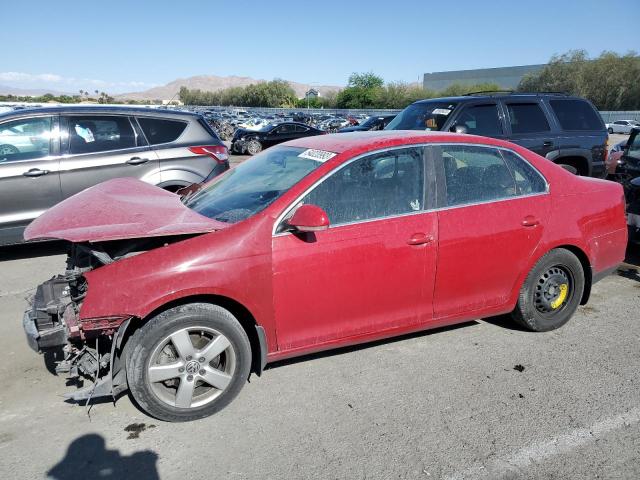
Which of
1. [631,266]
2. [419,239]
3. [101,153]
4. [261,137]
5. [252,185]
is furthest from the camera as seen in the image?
[261,137]

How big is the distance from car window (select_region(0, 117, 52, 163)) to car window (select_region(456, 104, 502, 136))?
559 cm

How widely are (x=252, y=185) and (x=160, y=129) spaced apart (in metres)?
3.42

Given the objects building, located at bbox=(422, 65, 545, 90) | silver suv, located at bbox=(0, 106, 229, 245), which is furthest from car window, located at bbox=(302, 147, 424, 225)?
building, located at bbox=(422, 65, 545, 90)

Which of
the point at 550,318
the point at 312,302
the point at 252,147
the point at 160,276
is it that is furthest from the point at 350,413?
the point at 252,147

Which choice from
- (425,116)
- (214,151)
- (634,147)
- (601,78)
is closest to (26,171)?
(214,151)

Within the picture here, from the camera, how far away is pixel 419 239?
344 centimetres

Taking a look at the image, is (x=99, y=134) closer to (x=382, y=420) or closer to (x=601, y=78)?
(x=382, y=420)

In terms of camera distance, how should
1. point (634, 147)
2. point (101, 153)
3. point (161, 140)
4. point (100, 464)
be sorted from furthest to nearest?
point (634, 147)
point (161, 140)
point (101, 153)
point (100, 464)

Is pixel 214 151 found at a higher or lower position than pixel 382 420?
higher

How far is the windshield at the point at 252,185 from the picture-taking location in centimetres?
338

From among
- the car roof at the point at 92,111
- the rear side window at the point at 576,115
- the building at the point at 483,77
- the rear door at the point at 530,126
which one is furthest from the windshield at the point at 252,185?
the building at the point at 483,77

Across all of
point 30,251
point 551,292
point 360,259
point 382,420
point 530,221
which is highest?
point 530,221

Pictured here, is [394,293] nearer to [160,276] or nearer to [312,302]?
[312,302]

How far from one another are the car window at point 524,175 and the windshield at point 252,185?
5.35ft
